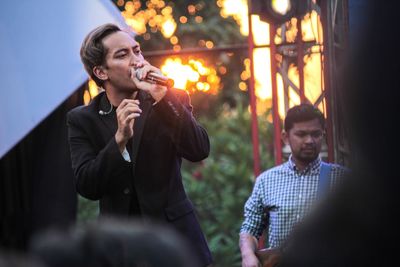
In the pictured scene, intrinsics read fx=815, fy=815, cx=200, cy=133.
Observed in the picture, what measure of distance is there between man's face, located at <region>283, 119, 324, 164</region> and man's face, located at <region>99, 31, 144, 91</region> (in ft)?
4.22

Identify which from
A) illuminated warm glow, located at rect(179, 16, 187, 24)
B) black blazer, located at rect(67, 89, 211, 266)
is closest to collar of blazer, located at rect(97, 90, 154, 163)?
black blazer, located at rect(67, 89, 211, 266)

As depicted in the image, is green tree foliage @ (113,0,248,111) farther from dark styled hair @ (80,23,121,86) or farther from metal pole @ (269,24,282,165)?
dark styled hair @ (80,23,121,86)

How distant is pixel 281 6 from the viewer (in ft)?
16.3

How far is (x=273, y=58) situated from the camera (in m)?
5.13

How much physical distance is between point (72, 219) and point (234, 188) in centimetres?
455

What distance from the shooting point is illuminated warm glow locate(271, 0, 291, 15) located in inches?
194

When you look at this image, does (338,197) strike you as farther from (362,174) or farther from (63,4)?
Answer: (63,4)

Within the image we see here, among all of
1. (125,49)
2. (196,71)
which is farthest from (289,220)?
(196,71)

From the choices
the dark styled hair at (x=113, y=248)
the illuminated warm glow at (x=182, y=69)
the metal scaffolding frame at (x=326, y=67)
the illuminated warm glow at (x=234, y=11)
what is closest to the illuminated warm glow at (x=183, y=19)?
Result: the illuminated warm glow at (x=234, y=11)

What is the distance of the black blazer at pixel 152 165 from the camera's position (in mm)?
2889

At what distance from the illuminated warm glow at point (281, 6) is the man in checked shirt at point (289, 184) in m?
0.91

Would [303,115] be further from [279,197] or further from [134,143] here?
[134,143]

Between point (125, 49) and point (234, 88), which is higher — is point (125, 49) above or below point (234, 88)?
above

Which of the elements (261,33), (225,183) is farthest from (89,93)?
(225,183)
